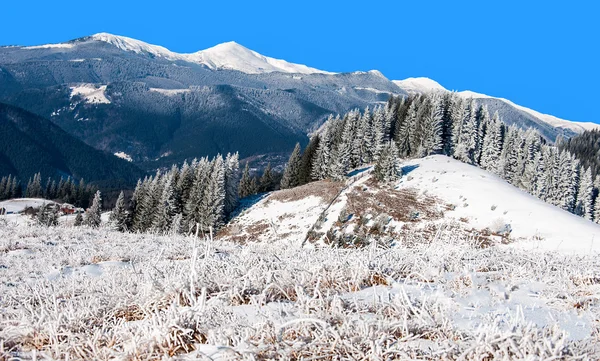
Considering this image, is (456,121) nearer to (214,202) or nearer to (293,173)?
(293,173)

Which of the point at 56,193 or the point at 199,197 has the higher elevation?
the point at 199,197

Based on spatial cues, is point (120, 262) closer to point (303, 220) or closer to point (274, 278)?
point (274, 278)

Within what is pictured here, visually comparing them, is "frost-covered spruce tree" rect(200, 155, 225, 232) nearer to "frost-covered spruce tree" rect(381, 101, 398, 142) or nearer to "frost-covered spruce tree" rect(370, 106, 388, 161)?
"frost-covered spruce tree" rect(370, 106, 388, 161)

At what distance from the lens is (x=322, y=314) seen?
3.01 meters

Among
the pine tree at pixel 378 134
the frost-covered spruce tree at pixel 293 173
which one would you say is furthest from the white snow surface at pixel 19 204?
the pine tree at pixel 378 134

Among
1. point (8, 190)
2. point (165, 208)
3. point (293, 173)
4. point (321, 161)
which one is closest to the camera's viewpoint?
point (165, 208)

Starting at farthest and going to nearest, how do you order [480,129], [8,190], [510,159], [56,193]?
[56,193] < [8,190] < [510,159] < [480,129]

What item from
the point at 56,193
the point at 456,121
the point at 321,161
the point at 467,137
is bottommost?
the point at 56,193

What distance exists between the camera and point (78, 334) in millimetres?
2975

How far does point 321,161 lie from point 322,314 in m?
73.2

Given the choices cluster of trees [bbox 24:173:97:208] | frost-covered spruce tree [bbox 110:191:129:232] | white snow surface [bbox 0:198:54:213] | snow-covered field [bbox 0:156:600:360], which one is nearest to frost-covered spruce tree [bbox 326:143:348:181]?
frost-covered spruce tree [bbox 110:191:129:232]

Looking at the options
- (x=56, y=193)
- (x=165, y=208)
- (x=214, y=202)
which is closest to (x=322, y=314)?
(x=214, y=202)

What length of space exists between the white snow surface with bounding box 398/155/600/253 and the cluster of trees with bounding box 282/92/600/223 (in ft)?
67.3

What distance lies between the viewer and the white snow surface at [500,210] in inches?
1251
